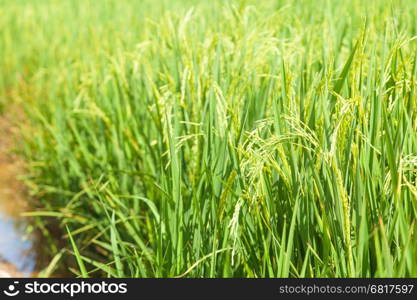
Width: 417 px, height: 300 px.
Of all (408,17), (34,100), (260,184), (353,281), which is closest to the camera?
(353,281)

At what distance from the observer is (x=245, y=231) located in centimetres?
150

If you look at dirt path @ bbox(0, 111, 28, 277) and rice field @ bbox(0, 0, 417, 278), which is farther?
dirt path @ bbox(0, 111, 28, 277)

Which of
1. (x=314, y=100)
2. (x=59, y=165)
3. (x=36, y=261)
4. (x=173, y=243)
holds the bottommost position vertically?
(x=36, y=261)

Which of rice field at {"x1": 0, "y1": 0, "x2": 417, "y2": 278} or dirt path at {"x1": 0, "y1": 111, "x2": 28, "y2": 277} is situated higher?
rice field at {"x1": 0, "y1": 0, "x2": 417, "y2": 278}

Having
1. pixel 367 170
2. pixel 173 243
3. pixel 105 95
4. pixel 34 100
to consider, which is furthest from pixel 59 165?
pixel 367 170

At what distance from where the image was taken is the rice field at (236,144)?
4.28ft

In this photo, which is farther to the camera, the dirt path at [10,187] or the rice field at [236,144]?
the dirt path at [10,187]

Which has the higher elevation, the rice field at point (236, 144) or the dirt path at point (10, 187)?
the rice field at point (236, 144)

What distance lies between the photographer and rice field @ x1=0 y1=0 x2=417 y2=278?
4.28ft

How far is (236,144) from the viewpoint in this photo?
1583mm

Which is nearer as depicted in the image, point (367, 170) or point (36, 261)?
point (367, 170)

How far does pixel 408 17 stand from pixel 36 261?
6.62 feet

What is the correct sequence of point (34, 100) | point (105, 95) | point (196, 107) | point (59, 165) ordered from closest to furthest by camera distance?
1. point (196, 107)
2. point (105, 95)
3. point (59, 165)
4. point (34, 100)

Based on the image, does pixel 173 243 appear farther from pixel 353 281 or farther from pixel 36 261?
pixel 36 261
